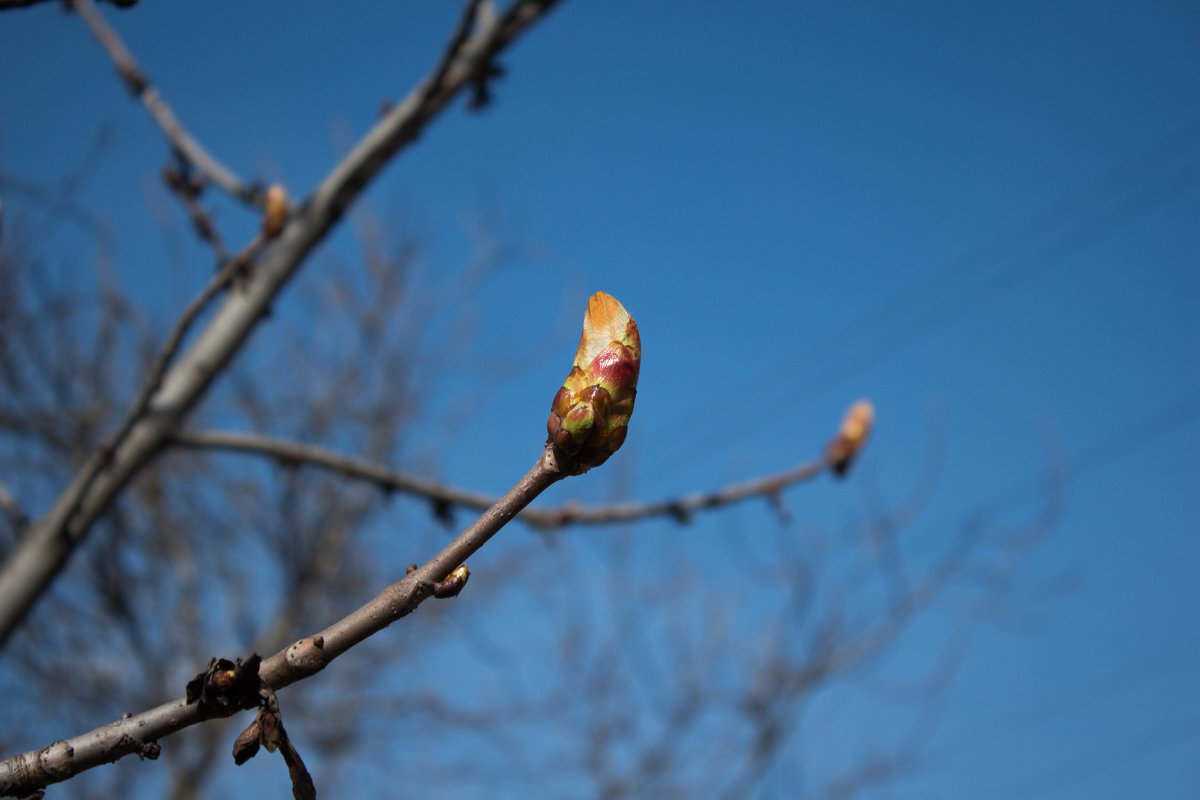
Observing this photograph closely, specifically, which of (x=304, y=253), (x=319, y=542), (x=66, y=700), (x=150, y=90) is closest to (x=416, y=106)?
(x=304, y=253)

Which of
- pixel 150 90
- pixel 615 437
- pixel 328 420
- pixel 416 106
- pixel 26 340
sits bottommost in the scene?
pixel 615 437

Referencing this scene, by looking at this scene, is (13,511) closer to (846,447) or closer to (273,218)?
(273,218)

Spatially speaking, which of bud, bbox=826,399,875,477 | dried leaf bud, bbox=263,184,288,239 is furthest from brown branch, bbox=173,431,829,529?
dried leaf bud, bbox=263,184,288,239

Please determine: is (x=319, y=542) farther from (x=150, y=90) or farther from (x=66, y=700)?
(x=150, y=90)

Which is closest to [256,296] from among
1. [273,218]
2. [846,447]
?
[273,218]

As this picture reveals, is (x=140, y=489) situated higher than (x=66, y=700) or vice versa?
(x=140, y=489)

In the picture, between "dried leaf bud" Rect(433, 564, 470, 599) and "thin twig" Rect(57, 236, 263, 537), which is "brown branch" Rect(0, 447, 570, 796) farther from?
"thin twig" Rect(57, 236, 263, 537)

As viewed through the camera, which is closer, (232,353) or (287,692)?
(232,353)

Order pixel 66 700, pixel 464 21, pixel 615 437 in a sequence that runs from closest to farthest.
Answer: pixel 615 437 → pixel 464 21 → pixel 66 700
